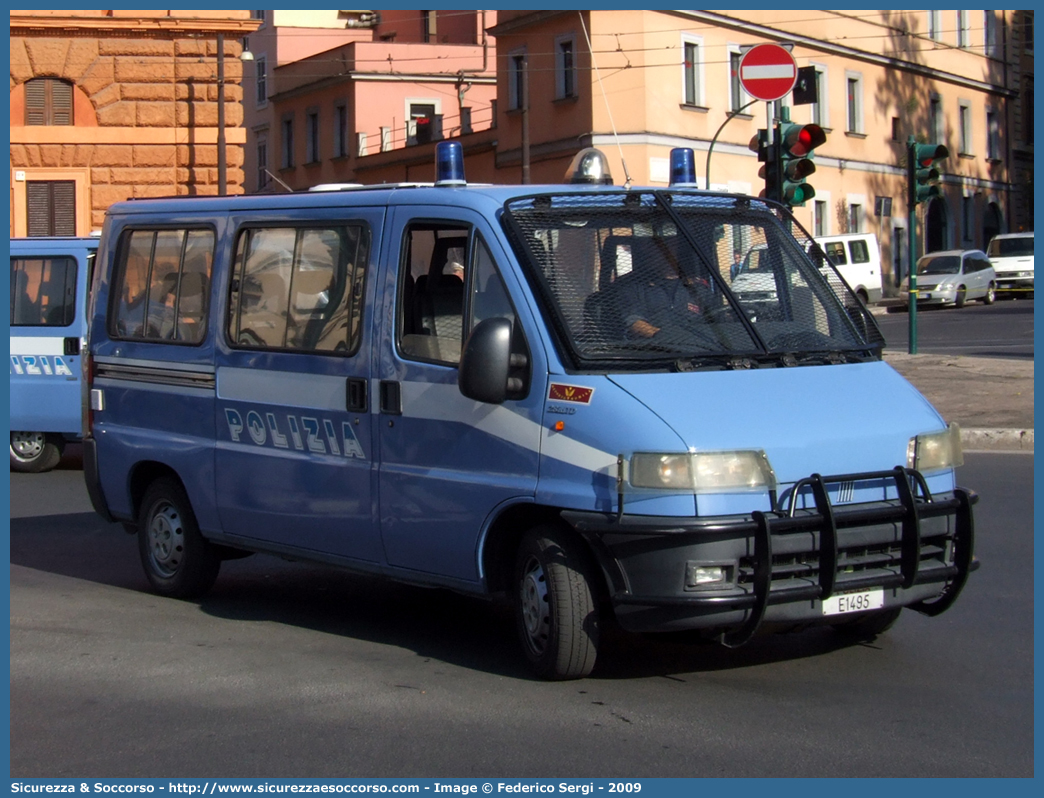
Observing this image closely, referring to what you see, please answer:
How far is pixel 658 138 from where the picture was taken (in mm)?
39906

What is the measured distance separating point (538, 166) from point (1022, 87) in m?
23.6

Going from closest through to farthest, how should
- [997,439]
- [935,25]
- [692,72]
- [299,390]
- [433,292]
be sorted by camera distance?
[433,292] < [299,390] < [997,439] < [692,72] < [935,25]

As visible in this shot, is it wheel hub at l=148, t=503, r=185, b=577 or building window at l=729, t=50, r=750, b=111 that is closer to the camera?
wheel hub at l=148, t=503, r=185, b=577

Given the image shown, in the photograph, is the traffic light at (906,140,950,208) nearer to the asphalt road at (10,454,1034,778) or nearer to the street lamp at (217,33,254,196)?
the asphalt road at (10,454,1034,778)

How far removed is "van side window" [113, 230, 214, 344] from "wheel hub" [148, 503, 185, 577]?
992 mm

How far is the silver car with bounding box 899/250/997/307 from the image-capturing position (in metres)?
40.2

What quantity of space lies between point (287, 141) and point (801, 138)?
159 feet

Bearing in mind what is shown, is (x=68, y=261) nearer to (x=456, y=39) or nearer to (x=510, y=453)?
(x=510, y=453)

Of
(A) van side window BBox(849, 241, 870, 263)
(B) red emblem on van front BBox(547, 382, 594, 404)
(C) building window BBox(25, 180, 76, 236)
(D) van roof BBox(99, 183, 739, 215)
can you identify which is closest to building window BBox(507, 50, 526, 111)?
(A) van side window BBox(849, 241, 870, 263)

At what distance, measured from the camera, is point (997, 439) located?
571 inches

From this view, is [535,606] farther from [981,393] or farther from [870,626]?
[981,393]

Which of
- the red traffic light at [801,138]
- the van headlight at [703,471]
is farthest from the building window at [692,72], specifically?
the van headlight at [703,471]

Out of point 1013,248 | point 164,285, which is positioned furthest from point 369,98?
point 164,285

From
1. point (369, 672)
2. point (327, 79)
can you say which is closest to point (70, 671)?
point (369, 672)
